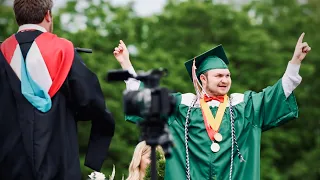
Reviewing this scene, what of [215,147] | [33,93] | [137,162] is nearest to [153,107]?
[33,93]

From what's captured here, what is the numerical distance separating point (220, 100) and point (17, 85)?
7.39 feet

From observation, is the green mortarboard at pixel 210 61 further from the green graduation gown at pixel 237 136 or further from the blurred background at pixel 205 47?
the blurred background at pixel 205 47

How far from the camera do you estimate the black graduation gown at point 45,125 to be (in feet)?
22.5

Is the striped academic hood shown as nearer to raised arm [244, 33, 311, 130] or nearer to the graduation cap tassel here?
the graduation cap tassel

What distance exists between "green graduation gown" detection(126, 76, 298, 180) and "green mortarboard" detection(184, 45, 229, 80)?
0.37 meters

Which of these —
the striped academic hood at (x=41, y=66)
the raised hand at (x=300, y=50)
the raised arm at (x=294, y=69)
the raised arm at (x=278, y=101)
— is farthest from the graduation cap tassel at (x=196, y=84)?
the striped academic hood at (x=41, y=66)

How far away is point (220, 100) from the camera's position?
8531mm

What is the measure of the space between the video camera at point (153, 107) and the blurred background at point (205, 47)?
77.7 feet

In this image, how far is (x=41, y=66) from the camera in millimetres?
6992

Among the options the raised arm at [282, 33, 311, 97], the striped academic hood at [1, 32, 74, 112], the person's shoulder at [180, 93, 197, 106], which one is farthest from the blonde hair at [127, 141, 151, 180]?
the striped academic hood at [1, 32, 74, 112]

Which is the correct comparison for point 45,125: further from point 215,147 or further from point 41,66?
point 215,147

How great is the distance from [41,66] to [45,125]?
456 mm

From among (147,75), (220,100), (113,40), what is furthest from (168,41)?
(147,75)

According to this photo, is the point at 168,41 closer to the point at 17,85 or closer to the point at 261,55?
the point at 261,55
